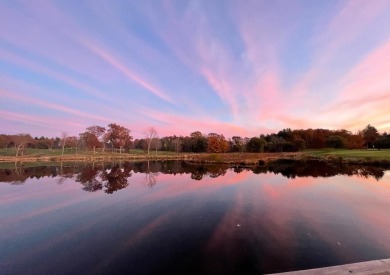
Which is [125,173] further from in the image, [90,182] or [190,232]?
[190,232]

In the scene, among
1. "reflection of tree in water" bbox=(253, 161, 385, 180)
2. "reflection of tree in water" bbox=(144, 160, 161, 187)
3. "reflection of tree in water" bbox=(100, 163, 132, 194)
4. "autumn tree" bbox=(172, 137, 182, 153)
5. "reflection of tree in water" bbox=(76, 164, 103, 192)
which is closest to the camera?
"reflection of tree in water" bbox=(100, 163, 132, 194)

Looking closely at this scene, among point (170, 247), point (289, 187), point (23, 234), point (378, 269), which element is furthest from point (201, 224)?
point (289, 187)

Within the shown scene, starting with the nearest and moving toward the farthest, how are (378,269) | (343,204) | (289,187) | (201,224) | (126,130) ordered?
(378,269)
(201,224)
(343,204)
(289,187)
(126,130)

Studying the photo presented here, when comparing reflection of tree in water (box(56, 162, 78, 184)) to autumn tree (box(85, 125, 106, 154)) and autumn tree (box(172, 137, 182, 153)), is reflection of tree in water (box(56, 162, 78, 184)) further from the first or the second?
autumn tree (box(172, 137, 182, 153))

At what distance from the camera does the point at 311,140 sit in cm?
9806

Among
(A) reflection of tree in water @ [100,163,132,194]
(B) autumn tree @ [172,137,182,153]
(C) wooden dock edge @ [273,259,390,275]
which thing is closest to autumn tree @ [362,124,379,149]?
(B) autumn tree @ [172,137,182,153]

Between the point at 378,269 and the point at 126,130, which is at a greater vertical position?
the point at 126,130

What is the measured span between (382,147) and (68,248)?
292 feet

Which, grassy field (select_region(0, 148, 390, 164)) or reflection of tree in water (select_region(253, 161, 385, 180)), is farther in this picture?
grassy field (select_region(0, 148, 390, 164))

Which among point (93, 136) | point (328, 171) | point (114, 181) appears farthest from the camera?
point (93, 136)

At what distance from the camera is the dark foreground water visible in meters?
6.88

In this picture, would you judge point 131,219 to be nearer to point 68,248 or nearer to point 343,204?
point 68,248

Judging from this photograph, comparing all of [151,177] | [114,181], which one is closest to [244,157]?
A: [151,177]

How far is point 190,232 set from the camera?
9359 mm
